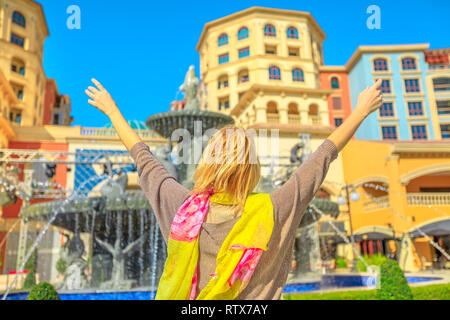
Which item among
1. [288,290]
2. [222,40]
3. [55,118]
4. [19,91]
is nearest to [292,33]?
[222,40]

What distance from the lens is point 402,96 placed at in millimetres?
43812

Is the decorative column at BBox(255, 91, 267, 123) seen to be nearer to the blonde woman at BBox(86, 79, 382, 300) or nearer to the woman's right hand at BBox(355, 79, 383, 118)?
the woman's right hand at BBox(355, 79, 383, 118)

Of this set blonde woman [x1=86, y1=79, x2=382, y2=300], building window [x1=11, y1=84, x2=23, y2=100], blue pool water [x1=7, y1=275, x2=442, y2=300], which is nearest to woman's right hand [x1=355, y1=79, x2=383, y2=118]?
blonde woman [x1=86, y1=79, x2=382, y2=300]

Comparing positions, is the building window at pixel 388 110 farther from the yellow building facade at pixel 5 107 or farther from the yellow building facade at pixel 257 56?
the yellow building facade at pixel 5 107

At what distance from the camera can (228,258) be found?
1.41 m

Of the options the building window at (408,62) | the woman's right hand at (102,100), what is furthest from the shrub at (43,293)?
the building window at (408,62)

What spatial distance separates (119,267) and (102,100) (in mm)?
10725

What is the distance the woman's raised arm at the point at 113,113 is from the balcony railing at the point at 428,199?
27.1 meters

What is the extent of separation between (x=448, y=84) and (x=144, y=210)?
44.0 metres

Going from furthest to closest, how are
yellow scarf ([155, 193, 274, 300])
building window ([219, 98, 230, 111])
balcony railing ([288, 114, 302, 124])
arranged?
building window ([219, 98, 230, 111]) → balcony railing ([288, 114, 302, 124]) → yellow scarf ([155, 193, 274, 300])

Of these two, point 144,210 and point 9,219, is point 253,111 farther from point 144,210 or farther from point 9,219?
point 144,210

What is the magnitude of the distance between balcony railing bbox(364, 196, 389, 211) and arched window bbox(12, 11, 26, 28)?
35460 millimetres

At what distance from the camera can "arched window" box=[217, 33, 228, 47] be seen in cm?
4436

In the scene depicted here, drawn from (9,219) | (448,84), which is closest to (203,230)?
(9,219)
